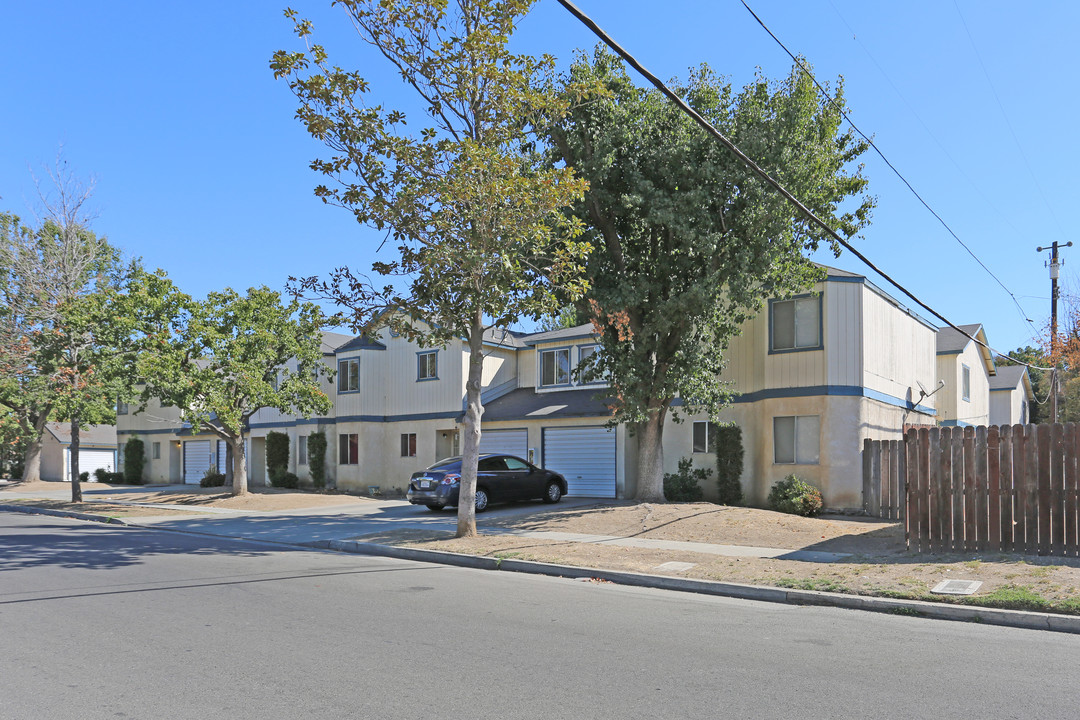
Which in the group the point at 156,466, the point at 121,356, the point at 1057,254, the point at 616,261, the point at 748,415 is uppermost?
the point at 1057,254

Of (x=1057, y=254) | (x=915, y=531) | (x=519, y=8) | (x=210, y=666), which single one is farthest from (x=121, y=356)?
(x=1057, y=254)

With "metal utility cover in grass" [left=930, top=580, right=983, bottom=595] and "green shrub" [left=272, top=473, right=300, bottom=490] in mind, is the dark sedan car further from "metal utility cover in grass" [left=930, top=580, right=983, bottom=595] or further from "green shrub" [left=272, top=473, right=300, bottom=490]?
"green shrub" [left=272, top=473, right=300, bottom=490]

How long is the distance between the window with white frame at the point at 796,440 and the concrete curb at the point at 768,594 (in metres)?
10.8

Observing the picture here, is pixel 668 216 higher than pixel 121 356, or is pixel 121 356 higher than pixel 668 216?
pixel 668 216

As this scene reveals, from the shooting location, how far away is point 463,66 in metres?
13.6

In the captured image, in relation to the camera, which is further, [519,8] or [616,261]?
[616,261]

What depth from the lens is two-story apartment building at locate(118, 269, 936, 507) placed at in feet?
66.2

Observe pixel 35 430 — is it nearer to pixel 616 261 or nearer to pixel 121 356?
pixel 121 356

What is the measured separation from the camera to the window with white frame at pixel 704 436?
22891 millimetres

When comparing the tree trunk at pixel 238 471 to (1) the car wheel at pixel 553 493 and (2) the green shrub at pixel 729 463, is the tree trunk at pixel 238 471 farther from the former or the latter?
(2) the green shrub at pixel 729 463

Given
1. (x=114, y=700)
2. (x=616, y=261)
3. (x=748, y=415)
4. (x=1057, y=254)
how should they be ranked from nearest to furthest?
(x=114, y=700)
(x=616, y=261)
(x=748, y=415)
(x=1057, y=254)

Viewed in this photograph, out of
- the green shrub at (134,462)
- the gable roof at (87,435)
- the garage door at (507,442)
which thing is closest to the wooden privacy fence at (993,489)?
the garage door at (507,442)

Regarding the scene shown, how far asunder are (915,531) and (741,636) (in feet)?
19.9

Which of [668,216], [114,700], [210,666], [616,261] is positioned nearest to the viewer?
[114,700]
